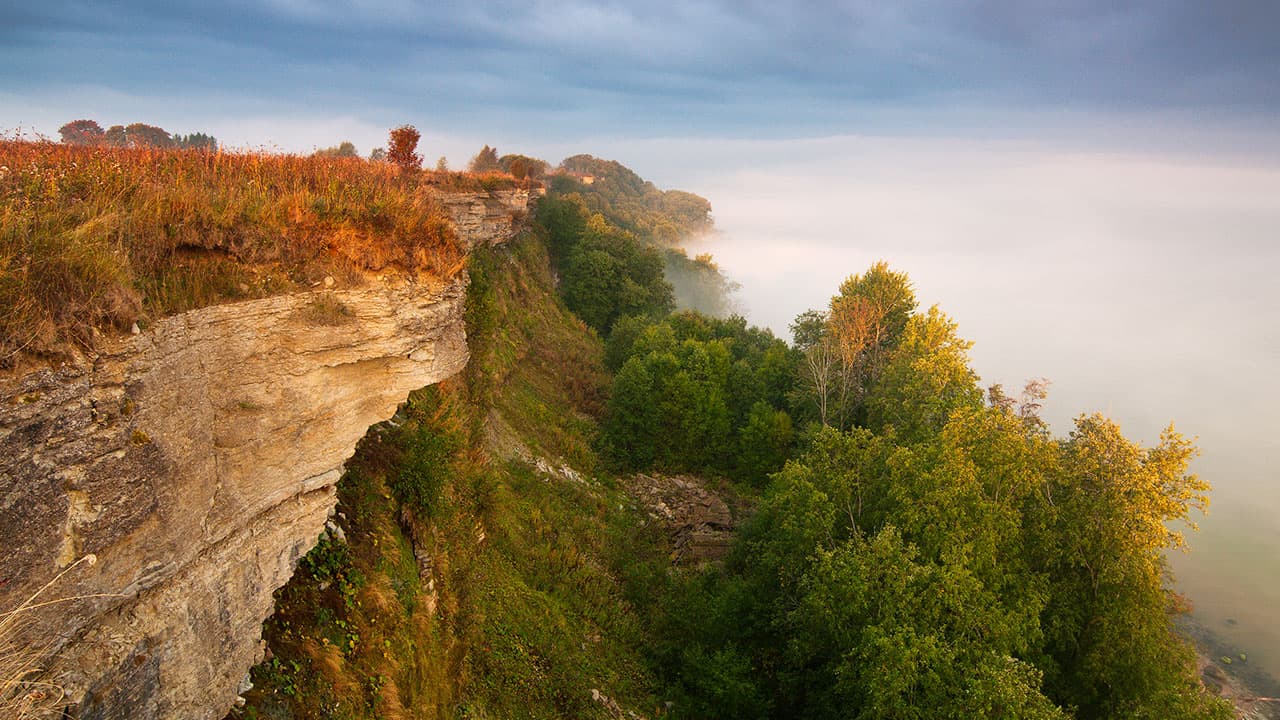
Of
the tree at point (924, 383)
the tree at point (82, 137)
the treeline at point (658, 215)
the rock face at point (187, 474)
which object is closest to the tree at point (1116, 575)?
the tree at point (924, 383)

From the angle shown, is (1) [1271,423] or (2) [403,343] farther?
(1) [1271,423]

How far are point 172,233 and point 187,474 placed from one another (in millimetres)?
2759

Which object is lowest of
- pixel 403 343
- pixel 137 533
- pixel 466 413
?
pixel 466 413

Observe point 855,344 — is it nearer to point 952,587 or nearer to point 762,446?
point 762,446

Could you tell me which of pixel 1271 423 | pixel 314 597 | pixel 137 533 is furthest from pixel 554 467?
pixel 1271 423

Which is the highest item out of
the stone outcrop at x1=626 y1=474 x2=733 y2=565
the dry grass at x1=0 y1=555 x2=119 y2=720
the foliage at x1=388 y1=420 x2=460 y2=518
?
the dry grass at x1=0 y1=555 x2=119 y2=720

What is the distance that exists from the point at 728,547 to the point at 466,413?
42.9ft

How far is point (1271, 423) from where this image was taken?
65625 millimetres

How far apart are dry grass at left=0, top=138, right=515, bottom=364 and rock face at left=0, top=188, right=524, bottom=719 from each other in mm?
304

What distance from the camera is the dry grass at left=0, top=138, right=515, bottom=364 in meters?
5.45

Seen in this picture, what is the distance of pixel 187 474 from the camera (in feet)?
21.7

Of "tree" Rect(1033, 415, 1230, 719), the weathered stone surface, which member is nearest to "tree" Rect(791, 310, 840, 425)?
"tree" Rect(1033, 415, 1230, 719)

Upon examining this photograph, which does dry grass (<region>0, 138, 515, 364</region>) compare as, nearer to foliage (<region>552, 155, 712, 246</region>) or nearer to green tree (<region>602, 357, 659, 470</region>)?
green tree (<region>602, 357, 659, 470</region>)

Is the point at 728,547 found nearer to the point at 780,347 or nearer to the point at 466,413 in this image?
the point at 466,413
